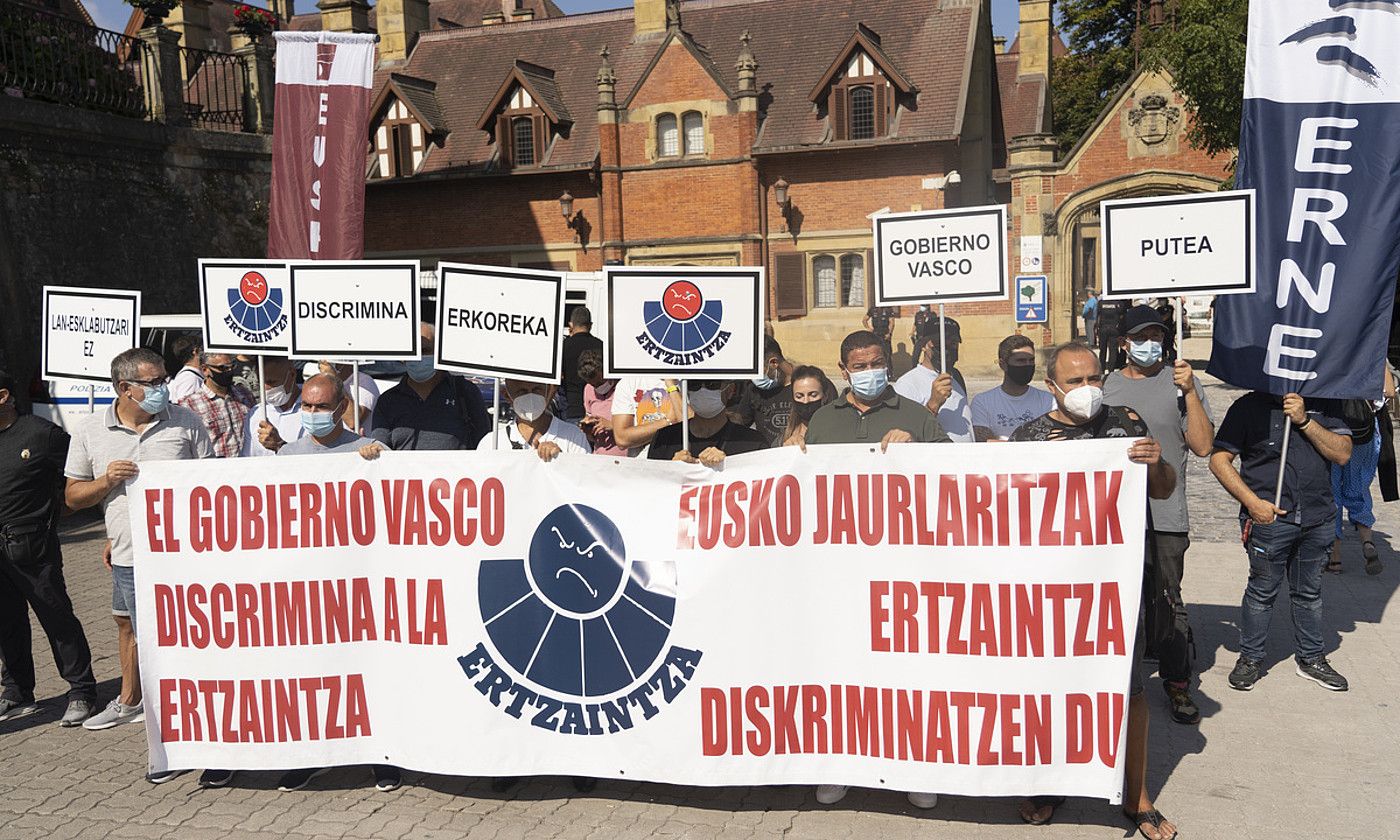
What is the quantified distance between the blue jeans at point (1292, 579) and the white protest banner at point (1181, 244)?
140 cm

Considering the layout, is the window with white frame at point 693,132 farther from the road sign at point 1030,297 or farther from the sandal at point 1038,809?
the sandal at point 1038,809

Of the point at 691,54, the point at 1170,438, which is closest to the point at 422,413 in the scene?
the point at 1170,438

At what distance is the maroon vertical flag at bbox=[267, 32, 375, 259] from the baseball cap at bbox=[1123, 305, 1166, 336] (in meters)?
8.57

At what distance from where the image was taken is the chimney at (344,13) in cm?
3425

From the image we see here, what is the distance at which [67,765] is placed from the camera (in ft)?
19.1

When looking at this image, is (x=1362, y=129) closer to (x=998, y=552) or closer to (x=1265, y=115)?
(x=1265, y=115)

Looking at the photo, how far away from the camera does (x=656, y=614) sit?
16.4 ft

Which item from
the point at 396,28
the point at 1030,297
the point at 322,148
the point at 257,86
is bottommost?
the point at 1030,297

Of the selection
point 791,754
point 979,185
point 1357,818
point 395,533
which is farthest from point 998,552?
point 979,185

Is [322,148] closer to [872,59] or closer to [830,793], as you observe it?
[830,793]

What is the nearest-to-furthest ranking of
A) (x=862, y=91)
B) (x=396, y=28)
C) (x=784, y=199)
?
(x=862, y=91)
(x=784, y=199)
(x=396, y=28)

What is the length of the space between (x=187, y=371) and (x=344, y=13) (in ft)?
96.2

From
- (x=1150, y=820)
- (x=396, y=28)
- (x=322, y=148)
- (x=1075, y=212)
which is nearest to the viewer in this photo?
(x=1150, y=820)

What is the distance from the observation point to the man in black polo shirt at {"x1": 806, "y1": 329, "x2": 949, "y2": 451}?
535 centimetres
